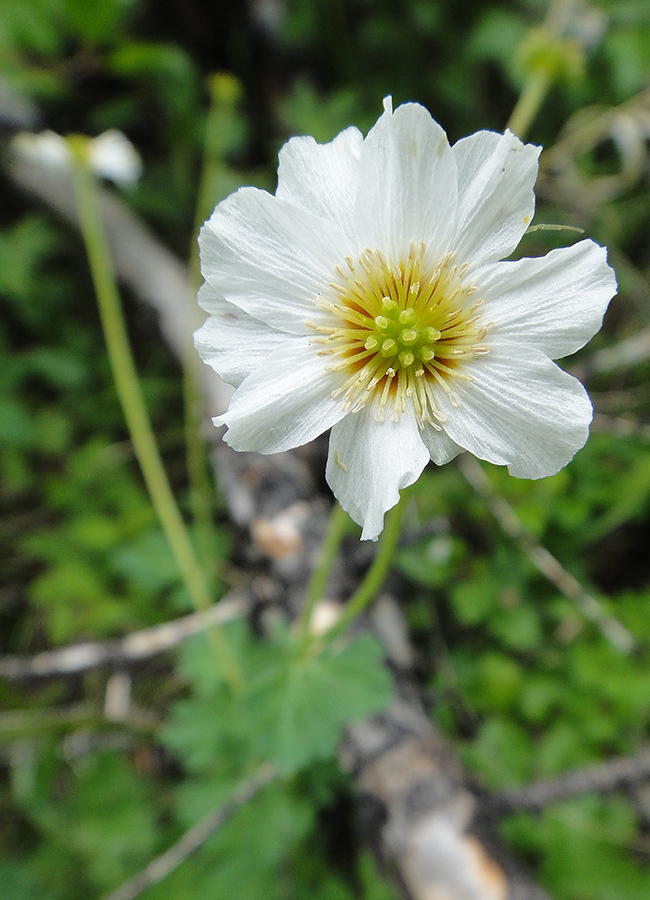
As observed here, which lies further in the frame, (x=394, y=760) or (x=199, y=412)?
(x=199, y=412)

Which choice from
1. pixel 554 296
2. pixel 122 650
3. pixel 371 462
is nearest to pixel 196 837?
pixel 122 650

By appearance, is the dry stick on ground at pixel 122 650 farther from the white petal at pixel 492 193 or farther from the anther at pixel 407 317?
the white petal at pixel 492 193

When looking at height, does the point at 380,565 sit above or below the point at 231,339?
below

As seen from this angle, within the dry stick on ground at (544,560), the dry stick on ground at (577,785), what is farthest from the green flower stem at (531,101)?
the dry stick on ground at (577,785)

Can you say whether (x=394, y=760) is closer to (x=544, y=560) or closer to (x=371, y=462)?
(x=544, y=560)

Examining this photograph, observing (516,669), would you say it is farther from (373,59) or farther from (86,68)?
(86,68)

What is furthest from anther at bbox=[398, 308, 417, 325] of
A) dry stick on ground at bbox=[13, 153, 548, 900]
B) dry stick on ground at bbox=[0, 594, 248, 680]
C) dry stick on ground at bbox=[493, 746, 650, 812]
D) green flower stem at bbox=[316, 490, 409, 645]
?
dry stick on ground at bbox=[493, 746, 650, 812]

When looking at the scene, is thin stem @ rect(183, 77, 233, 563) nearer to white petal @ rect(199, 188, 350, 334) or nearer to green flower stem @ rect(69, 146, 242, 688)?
green flower stem @ rect(69, 146, 242, 688)
